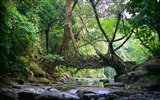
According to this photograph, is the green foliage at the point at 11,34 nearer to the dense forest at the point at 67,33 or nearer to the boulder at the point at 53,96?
the dense forest at the point at 67,33

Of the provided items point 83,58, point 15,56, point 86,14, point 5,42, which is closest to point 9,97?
point 5,42

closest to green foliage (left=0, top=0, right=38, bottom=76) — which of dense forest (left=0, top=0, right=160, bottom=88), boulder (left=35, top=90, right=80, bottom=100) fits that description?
dense forest (left=0, top=0, right=160, bottom=88)

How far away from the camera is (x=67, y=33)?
17.0m

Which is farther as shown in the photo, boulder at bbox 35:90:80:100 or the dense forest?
the dense forest

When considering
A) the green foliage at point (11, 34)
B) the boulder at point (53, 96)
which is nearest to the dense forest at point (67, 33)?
the green foliage at point (11, 34)

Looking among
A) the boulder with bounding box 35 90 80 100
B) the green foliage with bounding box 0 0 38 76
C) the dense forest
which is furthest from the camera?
the dense forest

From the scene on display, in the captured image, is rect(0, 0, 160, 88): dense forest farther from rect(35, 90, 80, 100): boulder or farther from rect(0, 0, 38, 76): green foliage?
rect(35, 90, 80, 100): boulder

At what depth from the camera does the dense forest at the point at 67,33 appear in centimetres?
805

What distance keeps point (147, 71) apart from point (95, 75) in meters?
24.4

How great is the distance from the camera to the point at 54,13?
18.9 metres

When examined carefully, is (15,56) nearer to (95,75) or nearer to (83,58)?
(83,58)

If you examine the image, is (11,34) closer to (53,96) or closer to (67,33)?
(53,96)

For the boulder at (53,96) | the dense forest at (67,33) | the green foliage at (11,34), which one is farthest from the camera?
the dense forest at (67,33)

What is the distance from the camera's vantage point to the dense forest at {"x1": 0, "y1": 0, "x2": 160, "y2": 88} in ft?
26.4
